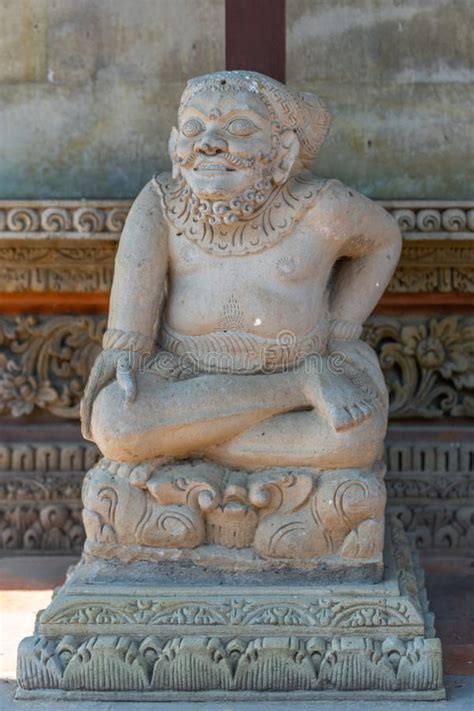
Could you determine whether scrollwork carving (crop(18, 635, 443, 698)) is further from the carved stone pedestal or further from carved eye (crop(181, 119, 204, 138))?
carved eye (crop(181, 119, 204, 138))

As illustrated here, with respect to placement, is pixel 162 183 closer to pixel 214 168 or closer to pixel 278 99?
pixel 214 168

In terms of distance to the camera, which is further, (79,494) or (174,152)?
(79,494)

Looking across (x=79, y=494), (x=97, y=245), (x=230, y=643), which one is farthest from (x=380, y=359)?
(x=230, y=643)

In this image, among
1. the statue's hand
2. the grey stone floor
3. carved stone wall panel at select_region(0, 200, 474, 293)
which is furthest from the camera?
carved stone wall panel at select_region(0, 200, 474, 293)

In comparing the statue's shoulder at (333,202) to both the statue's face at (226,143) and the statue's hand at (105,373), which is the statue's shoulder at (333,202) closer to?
the statue's face at (226,143)

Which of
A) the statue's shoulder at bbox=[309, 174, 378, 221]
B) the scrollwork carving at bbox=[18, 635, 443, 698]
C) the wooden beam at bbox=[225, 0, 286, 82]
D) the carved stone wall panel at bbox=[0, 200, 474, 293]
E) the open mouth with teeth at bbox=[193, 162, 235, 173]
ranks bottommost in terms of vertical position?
the scrollwork carving at bbox=[18, 635, 443, 698]

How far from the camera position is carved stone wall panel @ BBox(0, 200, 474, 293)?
4.84 metres

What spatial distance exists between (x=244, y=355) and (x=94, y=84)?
5.77 ft

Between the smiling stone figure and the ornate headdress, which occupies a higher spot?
the ornate headdress

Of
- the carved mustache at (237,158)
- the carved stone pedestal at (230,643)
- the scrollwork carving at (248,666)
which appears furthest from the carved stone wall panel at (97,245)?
the scrollwork carving at (248,666)

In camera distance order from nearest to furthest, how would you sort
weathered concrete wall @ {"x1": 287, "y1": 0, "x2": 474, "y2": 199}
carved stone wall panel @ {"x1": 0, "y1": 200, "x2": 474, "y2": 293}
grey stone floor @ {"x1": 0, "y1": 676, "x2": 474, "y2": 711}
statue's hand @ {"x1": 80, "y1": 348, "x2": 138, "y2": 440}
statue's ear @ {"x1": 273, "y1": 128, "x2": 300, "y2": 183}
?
1. grey stone floor @ {"x1": 0, "y1": 676, "x2": 474, "y2": 711}
2. statue's hand @ {"x1": 80, "y1": 348, "x2": 138, "y2": 440}
3. statue's ear @ {"x1": 273, "y1": 128, "x2": 300, "y2": 183}
4. carved stone wall panel @ {"x1": 0, "y1": 200, "x2": 474, "y2": 293}
5. weathered concrete wall @ {"x1": 287, "y1": 0, "x2": 474, "y2": 199}

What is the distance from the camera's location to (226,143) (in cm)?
397

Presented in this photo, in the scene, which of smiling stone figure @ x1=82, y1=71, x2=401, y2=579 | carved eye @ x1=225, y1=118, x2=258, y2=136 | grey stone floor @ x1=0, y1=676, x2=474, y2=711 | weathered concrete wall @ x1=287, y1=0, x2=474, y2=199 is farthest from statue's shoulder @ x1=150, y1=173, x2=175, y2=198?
grey stone floor @ x1=0, y1=676, x2=474, y2=711

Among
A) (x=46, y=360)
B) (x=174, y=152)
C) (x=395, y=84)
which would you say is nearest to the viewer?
(x=174, y=152)
